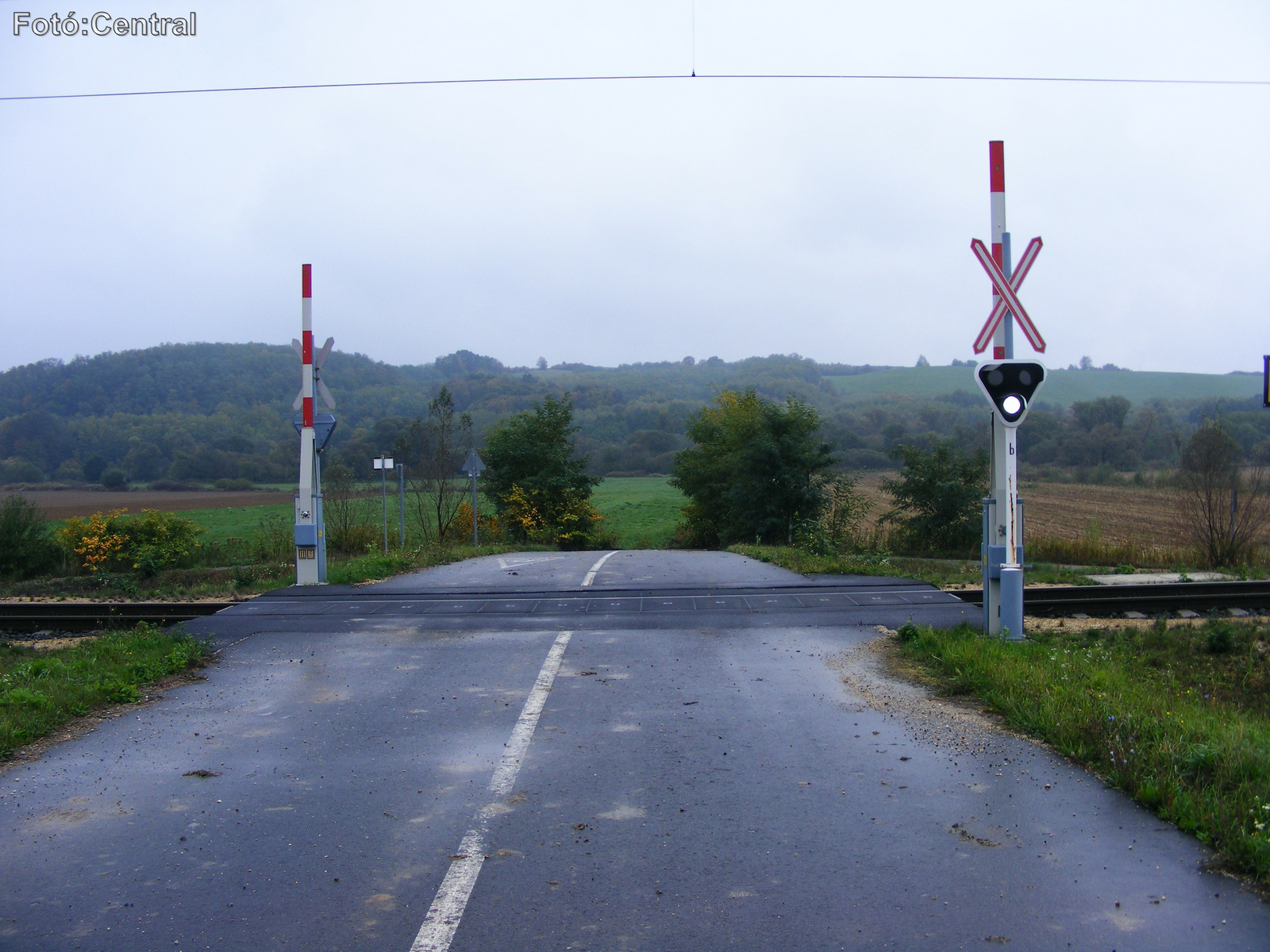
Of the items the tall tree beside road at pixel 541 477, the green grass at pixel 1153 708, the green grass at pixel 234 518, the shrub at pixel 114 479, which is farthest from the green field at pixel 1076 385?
the green grass at pixel 1153 708

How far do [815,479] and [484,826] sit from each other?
31.7 m

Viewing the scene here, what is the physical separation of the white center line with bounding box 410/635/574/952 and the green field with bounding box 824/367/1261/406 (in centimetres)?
10590

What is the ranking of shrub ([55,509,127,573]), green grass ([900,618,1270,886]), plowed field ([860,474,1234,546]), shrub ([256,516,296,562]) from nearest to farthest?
green grass ([900,618,1270,886])
shrub ([256,516,296,562])
shrub ([55,509,127,573])
plowed field ([860,474,1234,546])

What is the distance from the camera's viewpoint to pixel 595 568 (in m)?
16.6

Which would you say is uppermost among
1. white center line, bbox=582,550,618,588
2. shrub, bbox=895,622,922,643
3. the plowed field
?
shrub, bbox=895,622,922,643

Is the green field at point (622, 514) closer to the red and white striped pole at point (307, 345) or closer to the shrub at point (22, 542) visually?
the shrub at point (22, 542)

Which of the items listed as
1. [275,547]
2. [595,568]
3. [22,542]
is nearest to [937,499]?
[595,568]

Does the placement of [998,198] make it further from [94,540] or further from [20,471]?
[20,471]

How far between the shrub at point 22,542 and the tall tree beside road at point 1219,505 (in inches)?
1218

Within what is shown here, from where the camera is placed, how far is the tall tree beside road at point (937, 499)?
31391 mm

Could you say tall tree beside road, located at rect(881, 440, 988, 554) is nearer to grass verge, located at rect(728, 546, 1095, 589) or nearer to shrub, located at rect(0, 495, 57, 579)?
grass verge, located at rect(728, 546, 1095, 589)

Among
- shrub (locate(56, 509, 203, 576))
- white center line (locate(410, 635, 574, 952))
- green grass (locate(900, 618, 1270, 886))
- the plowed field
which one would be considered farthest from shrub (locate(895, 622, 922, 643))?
shrub (locate(56, 509, 203, 576))

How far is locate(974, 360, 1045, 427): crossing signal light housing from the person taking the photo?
28.2 ft

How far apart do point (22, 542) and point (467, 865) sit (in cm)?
2581
